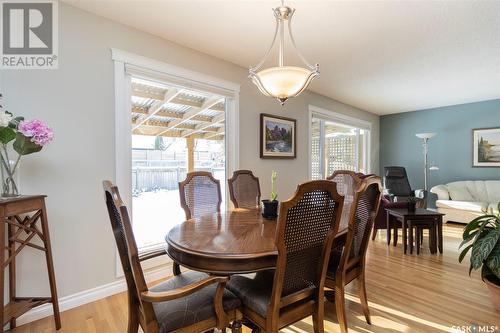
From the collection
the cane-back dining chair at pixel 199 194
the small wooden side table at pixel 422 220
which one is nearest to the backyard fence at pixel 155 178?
the cane-back dining chair at pixel 199 194

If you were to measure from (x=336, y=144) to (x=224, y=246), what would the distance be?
196 inches

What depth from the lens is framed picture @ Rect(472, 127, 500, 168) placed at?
16.9ft

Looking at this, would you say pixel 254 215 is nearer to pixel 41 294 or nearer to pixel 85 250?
pixel 85 250

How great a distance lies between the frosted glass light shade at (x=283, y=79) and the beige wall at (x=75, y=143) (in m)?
1.40

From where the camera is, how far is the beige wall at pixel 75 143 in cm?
196

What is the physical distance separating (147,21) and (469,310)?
371cm

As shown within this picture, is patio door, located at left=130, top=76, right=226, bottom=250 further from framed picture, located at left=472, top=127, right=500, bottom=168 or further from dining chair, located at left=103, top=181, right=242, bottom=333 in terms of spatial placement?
framed picture, located at left=472, top=127, right=500, bottom=168

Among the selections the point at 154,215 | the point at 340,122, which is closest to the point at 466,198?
the point at 340,122

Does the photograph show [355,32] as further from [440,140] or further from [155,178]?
[440,140]

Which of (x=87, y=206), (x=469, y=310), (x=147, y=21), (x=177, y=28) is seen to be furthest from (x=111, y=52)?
(x=469, y=310)

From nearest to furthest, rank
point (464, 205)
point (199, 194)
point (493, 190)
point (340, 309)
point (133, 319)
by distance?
1. point (133, 319)
2. point (340, 309)
3. point (199, 194)
4. point (464, 205)
5. point (493, 190)

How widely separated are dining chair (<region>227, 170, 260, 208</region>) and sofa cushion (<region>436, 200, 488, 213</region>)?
421 centimetres

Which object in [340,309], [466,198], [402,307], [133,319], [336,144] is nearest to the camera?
[133,319]

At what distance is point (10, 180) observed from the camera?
172 cm
